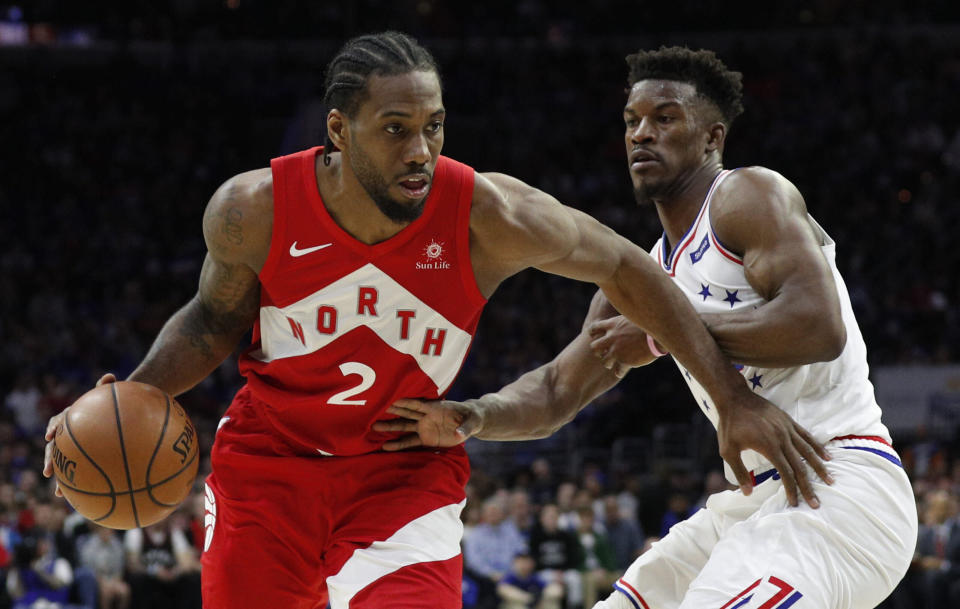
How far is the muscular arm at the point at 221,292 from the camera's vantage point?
3586 millimetres

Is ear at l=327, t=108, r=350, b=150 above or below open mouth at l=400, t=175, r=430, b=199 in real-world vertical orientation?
above

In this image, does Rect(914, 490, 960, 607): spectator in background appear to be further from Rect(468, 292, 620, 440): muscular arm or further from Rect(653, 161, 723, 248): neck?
Rect(653, 161, 723, 248): neck

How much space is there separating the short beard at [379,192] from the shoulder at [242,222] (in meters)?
0.29

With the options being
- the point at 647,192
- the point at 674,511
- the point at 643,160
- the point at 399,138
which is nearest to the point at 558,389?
the point at 647,192

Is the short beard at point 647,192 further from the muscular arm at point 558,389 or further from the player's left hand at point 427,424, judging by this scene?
the player's left hand at point 427,424

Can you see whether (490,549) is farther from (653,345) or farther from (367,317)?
(367,317)

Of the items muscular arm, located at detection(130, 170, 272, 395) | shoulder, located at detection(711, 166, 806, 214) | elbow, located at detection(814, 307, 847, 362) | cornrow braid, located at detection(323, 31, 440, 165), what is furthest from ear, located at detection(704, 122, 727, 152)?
muscular arm, located at detection(130, 170, 272, 395)

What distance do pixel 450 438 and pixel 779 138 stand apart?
15.8 m

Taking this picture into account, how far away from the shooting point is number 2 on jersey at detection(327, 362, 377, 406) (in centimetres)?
369

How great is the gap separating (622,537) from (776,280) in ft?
25.9

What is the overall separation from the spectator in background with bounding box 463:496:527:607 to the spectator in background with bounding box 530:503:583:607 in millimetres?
176

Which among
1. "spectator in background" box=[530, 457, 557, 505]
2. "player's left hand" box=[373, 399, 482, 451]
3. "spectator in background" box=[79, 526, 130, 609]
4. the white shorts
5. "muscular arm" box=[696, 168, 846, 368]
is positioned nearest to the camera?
the white shorts

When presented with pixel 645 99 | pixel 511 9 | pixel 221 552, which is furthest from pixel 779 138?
pixel 221 552

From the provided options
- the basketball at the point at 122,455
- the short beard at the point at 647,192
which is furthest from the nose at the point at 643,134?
the basketball at the point at 122,455
